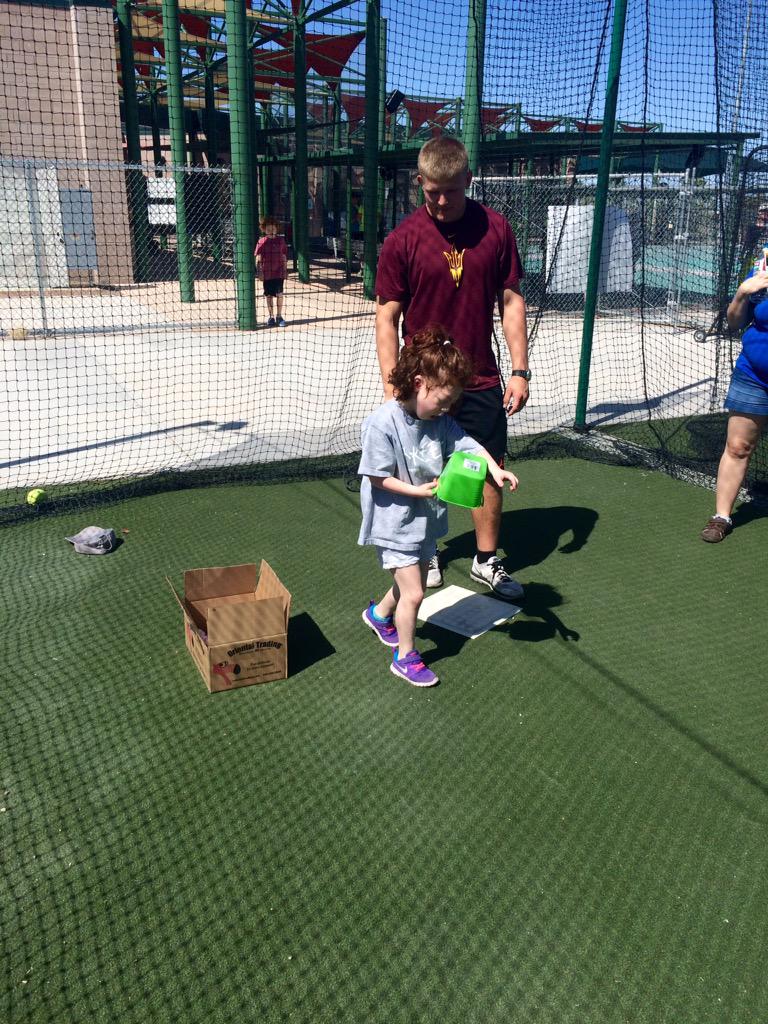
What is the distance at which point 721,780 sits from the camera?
8.54 feet

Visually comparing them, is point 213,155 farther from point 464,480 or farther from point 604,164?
point 464,480

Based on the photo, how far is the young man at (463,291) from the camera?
3439 millimetres

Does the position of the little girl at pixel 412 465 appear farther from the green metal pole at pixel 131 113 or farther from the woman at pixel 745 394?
the green metal pole at pixel 131 113

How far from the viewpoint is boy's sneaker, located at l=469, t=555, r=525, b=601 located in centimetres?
377

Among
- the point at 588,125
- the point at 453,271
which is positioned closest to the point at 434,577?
the point at 453,271

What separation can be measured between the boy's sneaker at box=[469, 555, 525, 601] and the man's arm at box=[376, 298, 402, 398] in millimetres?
1065

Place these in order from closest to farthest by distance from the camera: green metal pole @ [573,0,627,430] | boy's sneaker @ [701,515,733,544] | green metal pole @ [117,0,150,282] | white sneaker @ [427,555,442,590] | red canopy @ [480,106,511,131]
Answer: white sneaker @ [427,555,442,590]
boy's sneaker @ [701,515,733,544]
green metal pole @ [573,0,627,430]
red canopy @ [480,106,511,131]
green metal pole @ [117,0,150,282]

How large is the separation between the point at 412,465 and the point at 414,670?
80 centimetres

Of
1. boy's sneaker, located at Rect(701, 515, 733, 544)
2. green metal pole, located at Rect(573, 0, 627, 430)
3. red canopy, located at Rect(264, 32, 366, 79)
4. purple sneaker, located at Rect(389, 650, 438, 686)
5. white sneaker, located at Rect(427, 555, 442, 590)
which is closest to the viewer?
purple sneaker, located at Rect(389, 650, 438, 686)

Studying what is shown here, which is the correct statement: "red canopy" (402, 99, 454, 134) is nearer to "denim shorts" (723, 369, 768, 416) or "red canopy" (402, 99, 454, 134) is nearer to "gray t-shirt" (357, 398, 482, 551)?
"denim shorts" (723, 369, 768, 416)

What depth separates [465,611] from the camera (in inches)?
144

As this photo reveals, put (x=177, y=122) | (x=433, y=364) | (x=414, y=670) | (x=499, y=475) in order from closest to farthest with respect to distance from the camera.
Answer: (x=433, y=364) → (x=499, y=475) → (x=414, y=670) → (x=177, y=122)

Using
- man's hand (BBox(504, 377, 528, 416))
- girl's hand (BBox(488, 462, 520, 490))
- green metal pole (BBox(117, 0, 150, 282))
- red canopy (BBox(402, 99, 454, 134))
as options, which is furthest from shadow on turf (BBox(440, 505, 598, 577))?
red canopy (BBox(402, 99, 454, 134))

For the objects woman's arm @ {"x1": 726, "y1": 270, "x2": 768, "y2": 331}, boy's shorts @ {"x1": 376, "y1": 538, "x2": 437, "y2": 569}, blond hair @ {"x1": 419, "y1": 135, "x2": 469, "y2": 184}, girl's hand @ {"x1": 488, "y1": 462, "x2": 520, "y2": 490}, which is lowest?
boy's shorts @ {"x1": 376, "y1": 538, "x2": 437, "y2": 569}
